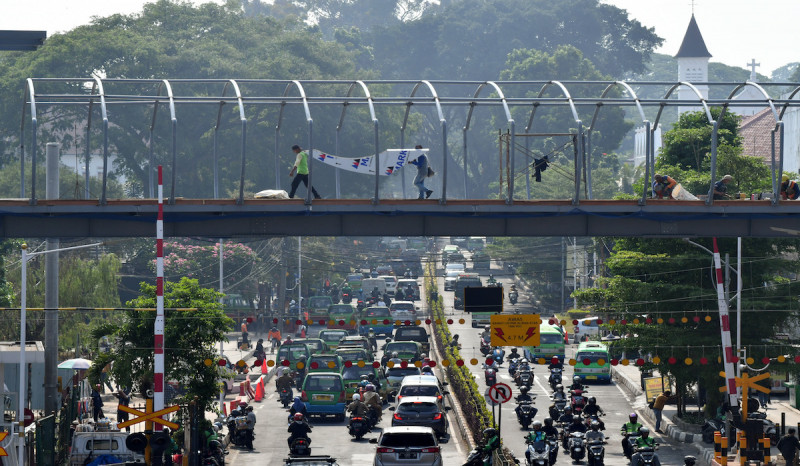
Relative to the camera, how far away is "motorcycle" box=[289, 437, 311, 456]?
30312mm

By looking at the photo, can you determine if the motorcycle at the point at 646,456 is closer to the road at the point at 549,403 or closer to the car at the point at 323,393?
the road at the point at 549,403

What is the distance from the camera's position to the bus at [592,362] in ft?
170

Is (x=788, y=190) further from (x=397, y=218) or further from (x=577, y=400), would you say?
(x=577, y=400)

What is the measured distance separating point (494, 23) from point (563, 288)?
71.4m

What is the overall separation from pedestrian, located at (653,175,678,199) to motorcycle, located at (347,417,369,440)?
429 inches

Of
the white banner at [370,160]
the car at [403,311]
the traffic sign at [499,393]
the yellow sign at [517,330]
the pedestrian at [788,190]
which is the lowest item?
the traffic sign at [499,393]

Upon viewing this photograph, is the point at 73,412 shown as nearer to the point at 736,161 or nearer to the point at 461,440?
the point at 461,440

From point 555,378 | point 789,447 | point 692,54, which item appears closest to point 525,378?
point 555,378

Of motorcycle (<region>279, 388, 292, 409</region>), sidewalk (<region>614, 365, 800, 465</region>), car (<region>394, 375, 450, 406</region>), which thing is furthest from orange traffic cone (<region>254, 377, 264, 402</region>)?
sidewalk (<region>614, 365, 800, 465</region>)

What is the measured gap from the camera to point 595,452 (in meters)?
31.3

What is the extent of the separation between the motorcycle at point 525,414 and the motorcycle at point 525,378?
848cm

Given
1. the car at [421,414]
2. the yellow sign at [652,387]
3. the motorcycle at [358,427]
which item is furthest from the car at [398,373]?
the car at [421,414]

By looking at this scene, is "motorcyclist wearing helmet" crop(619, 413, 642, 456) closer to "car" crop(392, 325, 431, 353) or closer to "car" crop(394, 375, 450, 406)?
"car" crop(394, 375, 450, 406)

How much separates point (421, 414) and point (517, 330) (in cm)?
715
